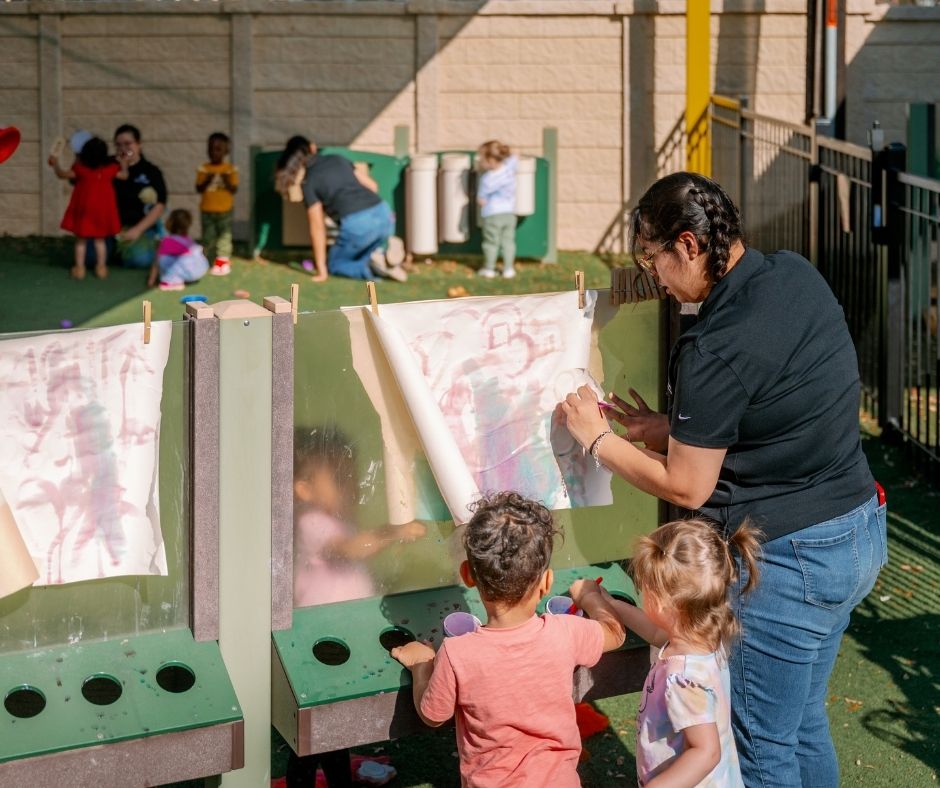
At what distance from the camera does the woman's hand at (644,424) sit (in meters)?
3.43

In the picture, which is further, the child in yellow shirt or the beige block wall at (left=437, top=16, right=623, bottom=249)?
the beige block wall at (left=437, top=16, right=623, bottom=249)

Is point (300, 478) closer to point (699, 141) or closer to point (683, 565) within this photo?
point (683, 565)

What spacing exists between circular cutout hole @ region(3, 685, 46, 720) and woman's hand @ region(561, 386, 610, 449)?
1.38 m

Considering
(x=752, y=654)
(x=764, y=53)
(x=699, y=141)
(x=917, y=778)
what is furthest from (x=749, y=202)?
(x=752, y=654)

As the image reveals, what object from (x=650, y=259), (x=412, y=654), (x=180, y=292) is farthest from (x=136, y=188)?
(x=650, y=259)

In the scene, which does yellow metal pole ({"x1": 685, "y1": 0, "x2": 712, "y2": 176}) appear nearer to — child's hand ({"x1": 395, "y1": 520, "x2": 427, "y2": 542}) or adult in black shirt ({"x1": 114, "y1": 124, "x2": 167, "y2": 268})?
adult in black shirt ({"x1": 114, "y1": 124, "x2": 167, "y2": 268})

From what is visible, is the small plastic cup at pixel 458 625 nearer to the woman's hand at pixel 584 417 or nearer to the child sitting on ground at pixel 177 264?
the woman's hand at pixel 584 417

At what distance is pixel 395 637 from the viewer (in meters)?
3.57

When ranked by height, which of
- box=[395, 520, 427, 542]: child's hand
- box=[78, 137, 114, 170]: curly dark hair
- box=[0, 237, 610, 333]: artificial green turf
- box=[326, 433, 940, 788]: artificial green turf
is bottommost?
box=[326, 433, 940, 788]: artificial green turf

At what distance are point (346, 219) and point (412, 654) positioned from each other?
1002 centimetres

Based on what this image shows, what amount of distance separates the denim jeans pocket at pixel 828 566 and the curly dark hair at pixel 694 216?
60 centimetres

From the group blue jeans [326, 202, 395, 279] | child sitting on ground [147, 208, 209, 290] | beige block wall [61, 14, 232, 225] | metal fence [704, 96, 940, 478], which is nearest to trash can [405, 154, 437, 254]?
blue jeans [326, 202, 395, 279]

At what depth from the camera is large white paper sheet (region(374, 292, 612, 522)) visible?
3.52 metres

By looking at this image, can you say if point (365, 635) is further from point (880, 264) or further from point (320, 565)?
point (880, 264)
